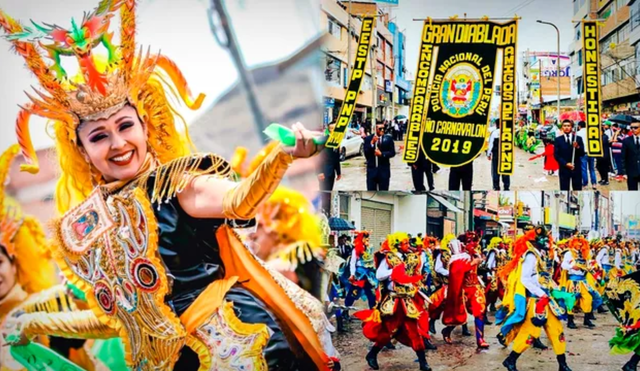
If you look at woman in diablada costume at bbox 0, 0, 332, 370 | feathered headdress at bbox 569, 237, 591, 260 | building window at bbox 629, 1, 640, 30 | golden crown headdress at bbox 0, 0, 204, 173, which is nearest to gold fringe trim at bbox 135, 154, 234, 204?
woman in diablada costume at bbox 0, 0, 332, 370

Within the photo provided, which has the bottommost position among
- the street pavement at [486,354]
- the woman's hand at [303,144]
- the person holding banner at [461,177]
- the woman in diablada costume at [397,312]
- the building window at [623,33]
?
the street pavement at [486,354]

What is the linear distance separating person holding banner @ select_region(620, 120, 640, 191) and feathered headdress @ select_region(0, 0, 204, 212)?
2.07 metres

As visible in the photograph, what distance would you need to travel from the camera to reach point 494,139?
4.05 meters

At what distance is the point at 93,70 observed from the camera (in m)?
4.26

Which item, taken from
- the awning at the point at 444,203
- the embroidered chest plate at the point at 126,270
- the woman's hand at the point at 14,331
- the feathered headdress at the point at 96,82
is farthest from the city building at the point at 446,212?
the woman's hand at the point at 14,331

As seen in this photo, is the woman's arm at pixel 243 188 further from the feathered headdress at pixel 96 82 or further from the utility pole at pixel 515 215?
the utility pole at pixel 515 215

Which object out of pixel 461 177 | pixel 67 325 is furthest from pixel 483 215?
pixel 67 325

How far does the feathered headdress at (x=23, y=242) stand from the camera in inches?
177

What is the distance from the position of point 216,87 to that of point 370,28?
0.81 metres

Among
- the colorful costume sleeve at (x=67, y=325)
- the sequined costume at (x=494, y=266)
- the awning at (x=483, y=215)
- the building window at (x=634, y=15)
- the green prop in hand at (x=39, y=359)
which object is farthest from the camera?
the green prop in hand at (x=39, y=359)

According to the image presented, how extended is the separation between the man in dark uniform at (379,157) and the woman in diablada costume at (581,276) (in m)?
0.95

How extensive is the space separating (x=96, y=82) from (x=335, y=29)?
48.7 inches

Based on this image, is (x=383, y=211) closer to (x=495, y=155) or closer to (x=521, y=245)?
(x=495, y=155)

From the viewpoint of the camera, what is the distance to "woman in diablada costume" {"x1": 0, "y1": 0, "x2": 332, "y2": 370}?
4.08m
